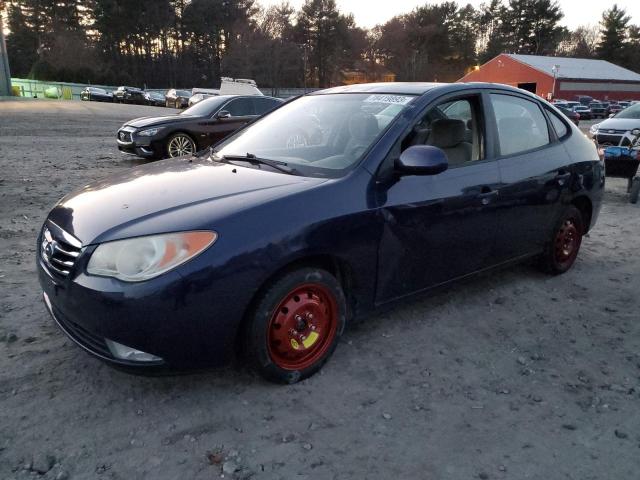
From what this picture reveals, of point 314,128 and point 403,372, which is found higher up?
point 314,128

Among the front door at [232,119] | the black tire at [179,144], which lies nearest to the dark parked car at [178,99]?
the front door at [232,119]

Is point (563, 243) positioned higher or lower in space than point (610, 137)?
lower

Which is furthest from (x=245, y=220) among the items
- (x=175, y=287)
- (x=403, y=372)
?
(x=403, y=372)

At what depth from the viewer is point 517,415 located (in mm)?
2678

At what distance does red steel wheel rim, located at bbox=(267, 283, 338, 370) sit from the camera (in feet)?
8.94

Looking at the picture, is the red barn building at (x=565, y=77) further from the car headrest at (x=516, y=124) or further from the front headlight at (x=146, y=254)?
the front headlight at (x=146, y=254)

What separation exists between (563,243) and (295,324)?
114 inches

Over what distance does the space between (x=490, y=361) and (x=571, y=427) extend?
670mm

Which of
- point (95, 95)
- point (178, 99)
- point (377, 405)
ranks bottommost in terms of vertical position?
point (377, 405)

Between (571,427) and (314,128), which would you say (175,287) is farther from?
(571,427)

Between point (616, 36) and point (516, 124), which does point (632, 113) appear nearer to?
point (516, 124)

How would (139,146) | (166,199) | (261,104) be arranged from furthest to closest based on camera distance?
(261,104)
(139,146)
(166,199)

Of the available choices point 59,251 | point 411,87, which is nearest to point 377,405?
point 59,251

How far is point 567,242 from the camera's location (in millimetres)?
4613
